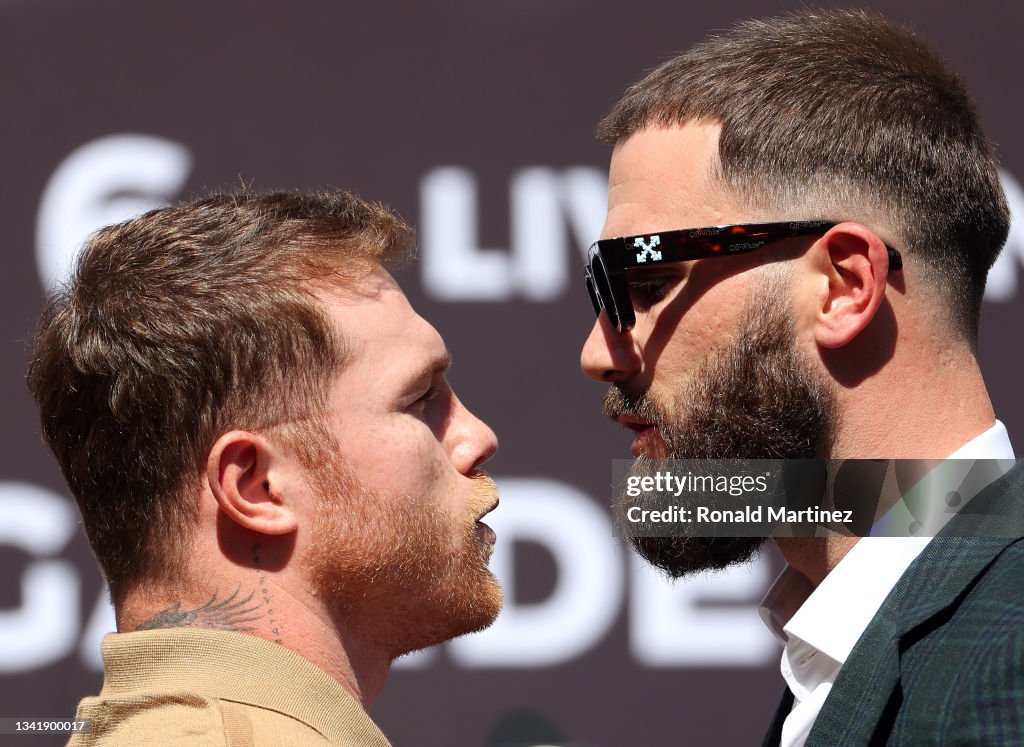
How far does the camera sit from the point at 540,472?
10.9 ft

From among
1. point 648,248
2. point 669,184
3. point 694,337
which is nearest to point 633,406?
point 694,337

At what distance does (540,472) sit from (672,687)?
736 millimetres

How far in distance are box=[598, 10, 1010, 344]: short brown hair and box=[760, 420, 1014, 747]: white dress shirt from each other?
1.12 ft

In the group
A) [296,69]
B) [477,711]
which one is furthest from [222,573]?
[296,69]

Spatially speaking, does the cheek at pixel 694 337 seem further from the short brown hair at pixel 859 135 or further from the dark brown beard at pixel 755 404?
the short brown hair at pixel 859 135

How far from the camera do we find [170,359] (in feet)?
5.34

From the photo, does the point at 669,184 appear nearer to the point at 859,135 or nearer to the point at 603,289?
the point at 603,289

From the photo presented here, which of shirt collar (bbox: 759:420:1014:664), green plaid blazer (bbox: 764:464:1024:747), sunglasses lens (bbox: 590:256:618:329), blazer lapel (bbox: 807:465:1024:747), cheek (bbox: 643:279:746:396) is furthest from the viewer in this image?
sunglasses lens (bbox: 590:256:618:329)

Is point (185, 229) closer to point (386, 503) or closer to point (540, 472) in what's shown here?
point (386, 503)

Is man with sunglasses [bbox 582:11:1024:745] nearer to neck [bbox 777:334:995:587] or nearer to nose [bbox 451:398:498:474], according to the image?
neck [bbox 777:334:995:587]

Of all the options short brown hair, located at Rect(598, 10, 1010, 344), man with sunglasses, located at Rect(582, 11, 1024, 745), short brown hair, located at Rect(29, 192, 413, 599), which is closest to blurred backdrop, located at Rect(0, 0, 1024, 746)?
man with sunglasses, located at Rect(582, 11, 1024, 745)

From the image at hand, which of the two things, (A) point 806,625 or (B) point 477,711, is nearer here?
(A) point 806,625

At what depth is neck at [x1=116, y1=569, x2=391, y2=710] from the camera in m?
1.60

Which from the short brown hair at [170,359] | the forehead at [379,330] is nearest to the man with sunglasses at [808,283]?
the forehead at [379,330]
